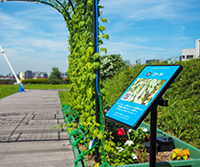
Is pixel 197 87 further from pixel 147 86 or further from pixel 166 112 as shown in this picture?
pixel 147 86

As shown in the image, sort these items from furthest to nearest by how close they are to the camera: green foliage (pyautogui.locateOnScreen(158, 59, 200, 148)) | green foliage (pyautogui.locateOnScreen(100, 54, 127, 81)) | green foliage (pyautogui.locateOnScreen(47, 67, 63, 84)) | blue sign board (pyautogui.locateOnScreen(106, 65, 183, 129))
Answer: green foliage (pyautogui.locateOnScreen(47, 67, 63, 84)), green foliage (pyautogui.locateOnScreen(100, 54, 127, 81)), green foliage (pyautogui.locateOnScreen(158, 59, 200, 148)), blue sign board (pyautogui.locateOnScreen(106, 65, 183, 129))

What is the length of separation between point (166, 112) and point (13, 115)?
15.3 ft

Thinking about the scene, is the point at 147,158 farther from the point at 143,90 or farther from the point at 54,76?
the point at 54,76

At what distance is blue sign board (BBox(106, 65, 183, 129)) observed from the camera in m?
1.72

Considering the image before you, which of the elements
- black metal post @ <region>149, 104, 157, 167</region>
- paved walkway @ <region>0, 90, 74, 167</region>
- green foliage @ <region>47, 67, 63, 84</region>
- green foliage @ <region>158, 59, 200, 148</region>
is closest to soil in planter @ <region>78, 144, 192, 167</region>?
paved walkway @ <region>0, 90, 74, 167</region>

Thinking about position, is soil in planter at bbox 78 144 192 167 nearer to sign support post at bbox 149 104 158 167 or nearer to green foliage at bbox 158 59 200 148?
green foliage at bbox 158 59 200 148

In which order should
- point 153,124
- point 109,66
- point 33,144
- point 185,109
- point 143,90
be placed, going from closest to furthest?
point 153,124, point 143,90, point 33,144, point 185,109, point 109,66

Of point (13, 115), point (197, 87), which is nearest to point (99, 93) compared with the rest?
point (197, 87)

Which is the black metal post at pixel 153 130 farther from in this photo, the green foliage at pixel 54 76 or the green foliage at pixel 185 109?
the green foliage at pixel 54 76

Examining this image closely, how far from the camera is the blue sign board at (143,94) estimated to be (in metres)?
1.72

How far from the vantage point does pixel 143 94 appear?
1.88 meters

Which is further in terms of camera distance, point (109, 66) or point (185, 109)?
point (109, 66)

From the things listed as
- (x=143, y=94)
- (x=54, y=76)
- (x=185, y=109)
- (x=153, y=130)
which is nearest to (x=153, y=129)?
(x=153, y=130)

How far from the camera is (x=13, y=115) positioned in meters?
6.45
